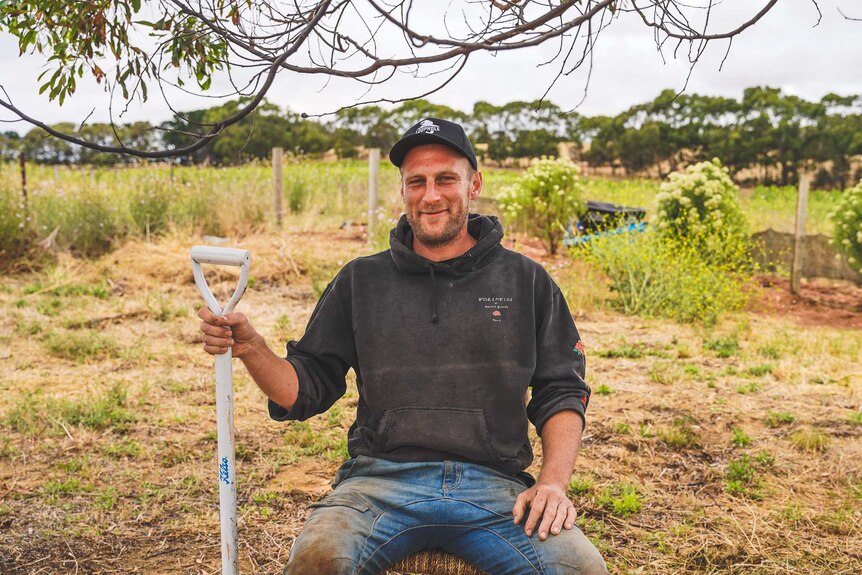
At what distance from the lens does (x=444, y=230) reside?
2.40 m

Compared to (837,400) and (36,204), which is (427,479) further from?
(36,204)

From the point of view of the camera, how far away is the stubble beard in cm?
240

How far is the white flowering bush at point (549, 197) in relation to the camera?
1050 cm

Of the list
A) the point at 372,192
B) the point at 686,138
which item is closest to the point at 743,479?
the point at 372,192

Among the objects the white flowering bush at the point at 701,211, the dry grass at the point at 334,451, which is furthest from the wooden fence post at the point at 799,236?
the dry grass at the point at 334,451

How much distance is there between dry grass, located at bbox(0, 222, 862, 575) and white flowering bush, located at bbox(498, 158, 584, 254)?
3.59 metres

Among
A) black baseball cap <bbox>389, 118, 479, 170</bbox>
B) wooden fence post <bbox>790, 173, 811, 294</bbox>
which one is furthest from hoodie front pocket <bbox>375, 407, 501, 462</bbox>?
wooden fence post <bbox>790, 173, 811, 294</bbox>

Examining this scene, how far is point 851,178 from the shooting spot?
30609 mm

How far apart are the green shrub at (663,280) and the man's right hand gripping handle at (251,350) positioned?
222 inches

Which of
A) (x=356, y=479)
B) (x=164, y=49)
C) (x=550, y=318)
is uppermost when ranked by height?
(x=164, y=49)

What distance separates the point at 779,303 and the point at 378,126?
59.7ft

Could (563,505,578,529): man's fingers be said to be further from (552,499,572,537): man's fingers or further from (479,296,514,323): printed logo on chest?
(479,296,514,323): printed logo on chest

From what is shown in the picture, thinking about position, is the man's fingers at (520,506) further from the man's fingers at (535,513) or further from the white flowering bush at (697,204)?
the white flowering bush at (697,204)

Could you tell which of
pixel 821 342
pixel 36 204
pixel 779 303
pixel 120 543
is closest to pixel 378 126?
pixel 36 204
